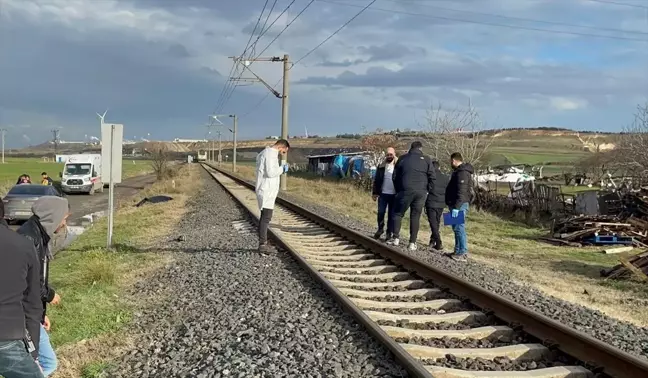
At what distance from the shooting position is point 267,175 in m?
10.7

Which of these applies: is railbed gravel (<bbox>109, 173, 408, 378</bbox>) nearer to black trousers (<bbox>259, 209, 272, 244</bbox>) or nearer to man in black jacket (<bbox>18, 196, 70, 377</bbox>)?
black trousers (<bbox>259, 209, 272, 244</bbox>)

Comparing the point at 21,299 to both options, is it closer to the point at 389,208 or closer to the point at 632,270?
the point at 389,208

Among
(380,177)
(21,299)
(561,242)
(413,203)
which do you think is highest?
(380,177)

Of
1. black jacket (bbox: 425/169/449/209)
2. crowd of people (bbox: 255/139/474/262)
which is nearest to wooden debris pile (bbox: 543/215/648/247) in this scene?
crowd of people (bbox: 255/139/474/262)

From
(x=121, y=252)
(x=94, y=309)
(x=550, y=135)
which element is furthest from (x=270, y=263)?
(x=550, y=135)

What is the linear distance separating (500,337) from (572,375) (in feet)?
3.76

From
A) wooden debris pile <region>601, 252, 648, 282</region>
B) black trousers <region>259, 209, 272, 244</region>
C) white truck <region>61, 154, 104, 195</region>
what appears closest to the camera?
black trousers <region>259, 209, 272, 244</region>

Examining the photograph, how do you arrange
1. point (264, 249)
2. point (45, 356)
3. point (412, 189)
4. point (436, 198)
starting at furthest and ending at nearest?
point (436, 198), point (412, 189), point (264, 249), point (45, 356)

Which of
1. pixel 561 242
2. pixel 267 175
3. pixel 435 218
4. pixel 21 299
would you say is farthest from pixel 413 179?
pixel 561 242

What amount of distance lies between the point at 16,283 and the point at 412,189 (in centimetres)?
885

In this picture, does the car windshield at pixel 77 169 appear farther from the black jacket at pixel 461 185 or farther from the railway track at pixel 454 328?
the black jacket at pixel 461 185

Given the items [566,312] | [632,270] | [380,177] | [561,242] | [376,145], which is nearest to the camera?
[566,312]

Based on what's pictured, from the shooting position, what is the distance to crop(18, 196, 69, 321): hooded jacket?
406 centimetres

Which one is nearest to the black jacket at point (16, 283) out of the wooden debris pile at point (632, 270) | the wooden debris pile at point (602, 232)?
the wooden debris pile at point (632, 270)
